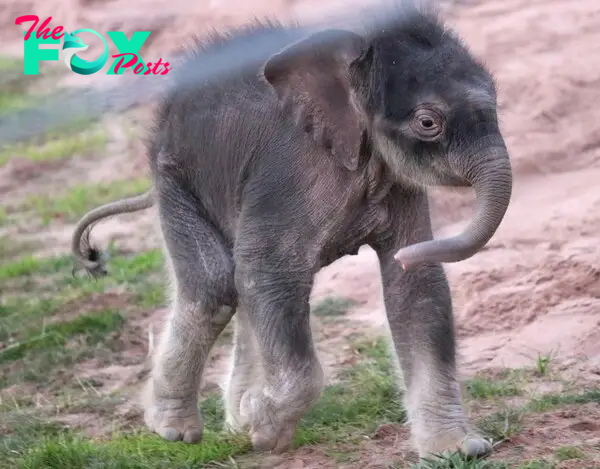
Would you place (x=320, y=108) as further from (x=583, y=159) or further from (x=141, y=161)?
(x=141, y=161)

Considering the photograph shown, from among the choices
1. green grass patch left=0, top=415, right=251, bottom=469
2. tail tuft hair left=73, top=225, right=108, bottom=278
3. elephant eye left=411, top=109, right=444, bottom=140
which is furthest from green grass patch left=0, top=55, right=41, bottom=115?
elephant eye left=411, top=109, right=444, bottom=140

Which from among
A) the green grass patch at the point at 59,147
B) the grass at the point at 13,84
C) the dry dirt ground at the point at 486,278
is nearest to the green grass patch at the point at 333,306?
the dry dirt ground at the point at 486,278

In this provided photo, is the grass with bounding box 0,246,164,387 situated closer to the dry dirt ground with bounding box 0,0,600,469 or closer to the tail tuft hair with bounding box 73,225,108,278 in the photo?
the dry dirt ground with bounding box 0,0,600,469

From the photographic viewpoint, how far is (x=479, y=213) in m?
4.42

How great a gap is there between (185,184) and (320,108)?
3.07ft

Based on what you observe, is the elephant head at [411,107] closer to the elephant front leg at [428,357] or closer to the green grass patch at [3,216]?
the elephant front leg at [428,357]

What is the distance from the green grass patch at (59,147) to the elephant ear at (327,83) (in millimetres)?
8540

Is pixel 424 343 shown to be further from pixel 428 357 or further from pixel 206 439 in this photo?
pixel 206 439

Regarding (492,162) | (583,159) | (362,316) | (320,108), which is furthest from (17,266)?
(492,162)

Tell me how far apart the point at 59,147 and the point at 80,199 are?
2.16 metres

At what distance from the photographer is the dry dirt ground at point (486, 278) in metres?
5.59

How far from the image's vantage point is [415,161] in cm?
475

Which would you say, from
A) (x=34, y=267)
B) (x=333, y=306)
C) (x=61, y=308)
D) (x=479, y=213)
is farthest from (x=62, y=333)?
(x=479, y=213)

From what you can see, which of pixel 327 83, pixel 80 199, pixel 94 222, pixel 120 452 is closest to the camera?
pixel 327 83
